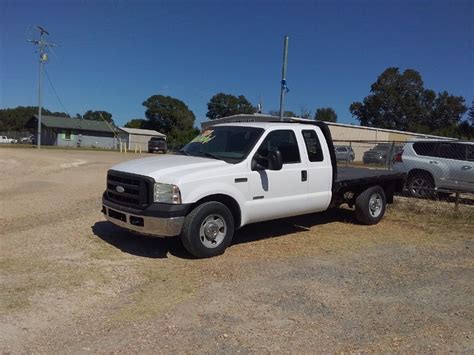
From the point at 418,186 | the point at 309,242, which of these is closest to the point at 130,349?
A: the point at 309,242

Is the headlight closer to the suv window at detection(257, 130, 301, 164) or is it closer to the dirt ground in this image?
the dirt ground

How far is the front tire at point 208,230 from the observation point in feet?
21.6

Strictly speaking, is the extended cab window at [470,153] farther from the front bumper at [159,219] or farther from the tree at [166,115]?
the tree at [166,115]

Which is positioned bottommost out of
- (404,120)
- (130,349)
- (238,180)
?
(130,349)

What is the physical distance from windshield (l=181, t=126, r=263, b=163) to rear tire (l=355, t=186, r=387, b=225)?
2.96 meters

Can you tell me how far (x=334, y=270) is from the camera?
Answer: 653 cm

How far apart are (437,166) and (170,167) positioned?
9.30 m

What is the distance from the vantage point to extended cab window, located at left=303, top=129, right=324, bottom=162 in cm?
823

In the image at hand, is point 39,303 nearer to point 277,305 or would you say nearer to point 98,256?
point 98,256

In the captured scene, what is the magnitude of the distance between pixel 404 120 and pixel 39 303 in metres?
101

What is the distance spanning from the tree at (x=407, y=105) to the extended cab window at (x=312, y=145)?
9407 cm

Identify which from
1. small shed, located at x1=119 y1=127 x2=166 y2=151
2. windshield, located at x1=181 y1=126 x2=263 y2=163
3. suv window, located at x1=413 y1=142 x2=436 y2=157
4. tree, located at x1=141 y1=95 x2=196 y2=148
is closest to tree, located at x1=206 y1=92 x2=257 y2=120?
tree, located at x1=141 y1=95 x2=196 y2=148

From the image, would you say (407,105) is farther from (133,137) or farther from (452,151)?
(452,151)

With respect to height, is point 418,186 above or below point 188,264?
above
